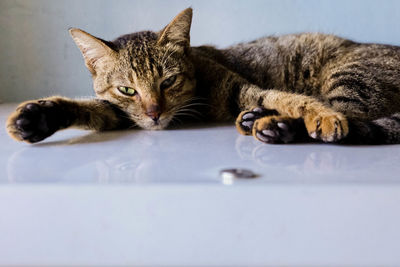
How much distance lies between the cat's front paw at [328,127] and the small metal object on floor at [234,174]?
31cm

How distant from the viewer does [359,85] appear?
4.07 ft

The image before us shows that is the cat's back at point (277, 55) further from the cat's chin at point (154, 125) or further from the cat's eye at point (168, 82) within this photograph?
the cat's chin at point (154, 125)

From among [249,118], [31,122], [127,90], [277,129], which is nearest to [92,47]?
[127,90]

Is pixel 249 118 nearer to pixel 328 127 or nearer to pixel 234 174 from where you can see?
pixel 328 127

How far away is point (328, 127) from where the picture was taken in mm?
955

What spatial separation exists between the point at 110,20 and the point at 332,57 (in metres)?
1.02

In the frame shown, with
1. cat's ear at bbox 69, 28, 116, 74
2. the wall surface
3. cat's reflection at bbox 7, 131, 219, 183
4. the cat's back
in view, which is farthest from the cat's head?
the wall surface

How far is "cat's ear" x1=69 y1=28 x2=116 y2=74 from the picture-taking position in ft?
4.08

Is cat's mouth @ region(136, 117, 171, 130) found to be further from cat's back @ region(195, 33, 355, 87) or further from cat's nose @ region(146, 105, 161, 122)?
cat's back @ region(195, 33, 355, 87)

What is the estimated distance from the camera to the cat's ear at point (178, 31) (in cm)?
129

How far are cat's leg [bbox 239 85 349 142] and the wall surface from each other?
2.07 feet

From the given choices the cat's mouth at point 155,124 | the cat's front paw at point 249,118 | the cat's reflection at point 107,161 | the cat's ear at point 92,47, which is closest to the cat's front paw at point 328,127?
the cat's front paw at point 249,118

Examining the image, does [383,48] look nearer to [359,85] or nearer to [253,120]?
[359,85]

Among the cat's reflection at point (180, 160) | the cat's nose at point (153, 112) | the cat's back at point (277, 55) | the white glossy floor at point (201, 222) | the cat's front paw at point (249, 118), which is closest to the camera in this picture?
the white glossy floor at point (201, 222)
